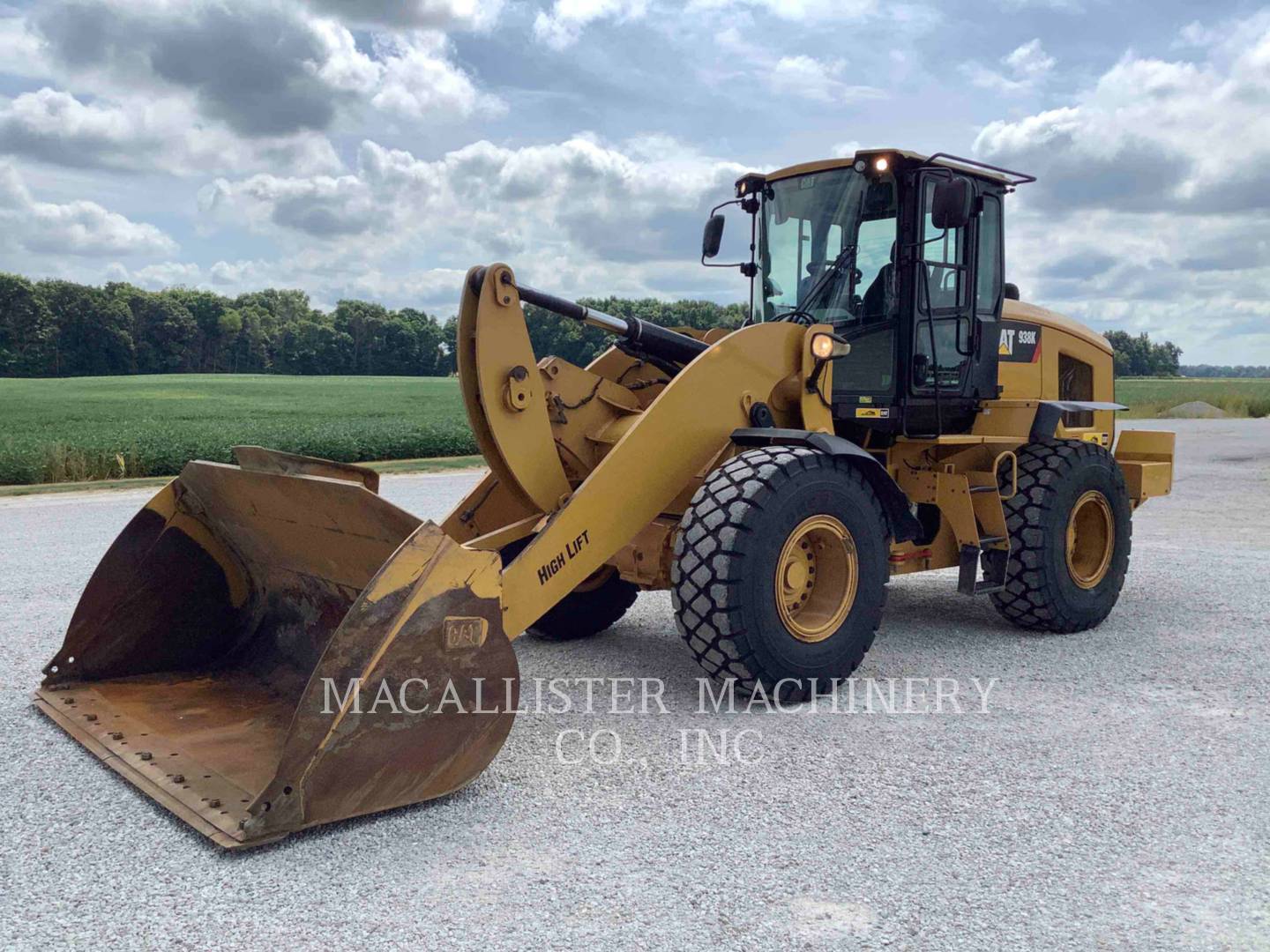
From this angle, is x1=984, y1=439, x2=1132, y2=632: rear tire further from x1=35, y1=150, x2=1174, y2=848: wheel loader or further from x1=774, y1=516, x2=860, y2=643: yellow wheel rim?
x1=774, y1=516, x2=860, y2=643: yellow wheel rim

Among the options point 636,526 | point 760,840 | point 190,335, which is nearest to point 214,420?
point 636,526

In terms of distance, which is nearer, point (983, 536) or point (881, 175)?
point (881, 175)

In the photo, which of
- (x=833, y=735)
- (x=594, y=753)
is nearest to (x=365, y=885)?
(x=594, y=753)

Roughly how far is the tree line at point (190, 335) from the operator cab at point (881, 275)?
2298 inches

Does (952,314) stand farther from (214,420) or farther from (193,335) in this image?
(193,335)

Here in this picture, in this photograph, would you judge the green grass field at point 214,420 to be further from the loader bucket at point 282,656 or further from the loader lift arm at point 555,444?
the loader lift arm at point 555,444

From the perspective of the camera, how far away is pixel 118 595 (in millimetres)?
5066

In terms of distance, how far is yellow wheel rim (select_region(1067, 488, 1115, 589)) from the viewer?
6812 millimetres

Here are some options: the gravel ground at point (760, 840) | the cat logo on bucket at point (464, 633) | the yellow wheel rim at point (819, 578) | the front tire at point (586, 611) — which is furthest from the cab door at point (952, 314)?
the cat logo on bucket at point (464, 633)

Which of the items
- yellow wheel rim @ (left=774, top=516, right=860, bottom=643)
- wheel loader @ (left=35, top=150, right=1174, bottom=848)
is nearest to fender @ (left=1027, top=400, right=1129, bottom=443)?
wheel loader @ (left=35, top=150, right=1174, bottom=848)

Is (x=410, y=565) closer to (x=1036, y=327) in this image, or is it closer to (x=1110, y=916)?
(x=1110, y=916)

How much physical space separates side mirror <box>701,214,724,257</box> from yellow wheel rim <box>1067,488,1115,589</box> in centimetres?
279

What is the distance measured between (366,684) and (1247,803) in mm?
3176

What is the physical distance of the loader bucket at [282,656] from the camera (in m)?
3.53
